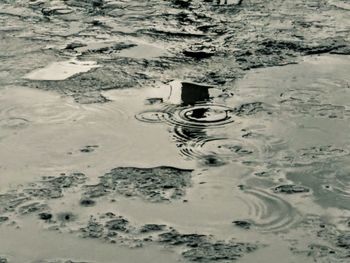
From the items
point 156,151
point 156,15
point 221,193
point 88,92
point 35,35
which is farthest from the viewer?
point 156,15

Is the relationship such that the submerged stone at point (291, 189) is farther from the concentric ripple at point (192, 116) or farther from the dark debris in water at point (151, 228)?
the concentric ripple at point (192, 116)

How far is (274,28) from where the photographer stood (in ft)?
21.7

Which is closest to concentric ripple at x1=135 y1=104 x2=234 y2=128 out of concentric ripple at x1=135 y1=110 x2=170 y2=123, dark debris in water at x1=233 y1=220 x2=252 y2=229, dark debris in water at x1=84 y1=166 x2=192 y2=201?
concentric ripple at x1=135 y1=110 x2=170 y2=123

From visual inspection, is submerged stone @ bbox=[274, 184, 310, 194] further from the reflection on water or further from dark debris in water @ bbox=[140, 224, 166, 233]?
dark debris in water @ bbox=[140, 224, 166, 233]

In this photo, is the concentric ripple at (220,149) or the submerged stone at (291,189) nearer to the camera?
the submerged stone at (291,189)

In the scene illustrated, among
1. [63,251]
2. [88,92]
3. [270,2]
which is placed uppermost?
[270,2]

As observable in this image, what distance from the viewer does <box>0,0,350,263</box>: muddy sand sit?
12.0 feet

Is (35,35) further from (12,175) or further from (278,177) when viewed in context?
(278,177)

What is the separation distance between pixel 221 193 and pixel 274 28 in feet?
9.69

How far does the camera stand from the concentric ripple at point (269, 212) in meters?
3.74

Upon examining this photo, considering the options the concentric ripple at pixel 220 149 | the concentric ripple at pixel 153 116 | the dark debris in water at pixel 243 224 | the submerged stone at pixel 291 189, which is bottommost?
the dark debris in water at pixel 243 224

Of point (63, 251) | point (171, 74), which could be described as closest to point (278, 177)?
point (63, 251)

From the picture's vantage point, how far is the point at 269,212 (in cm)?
385

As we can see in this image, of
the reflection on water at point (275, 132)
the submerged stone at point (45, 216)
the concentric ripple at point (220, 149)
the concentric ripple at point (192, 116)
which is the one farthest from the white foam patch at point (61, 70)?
the submerged stone at point (45, 216)
